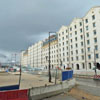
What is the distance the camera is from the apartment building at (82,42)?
48.8 meters

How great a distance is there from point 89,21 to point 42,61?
52372mm

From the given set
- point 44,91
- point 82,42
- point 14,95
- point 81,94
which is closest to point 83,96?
point 81,94

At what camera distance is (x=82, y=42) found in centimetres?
5503

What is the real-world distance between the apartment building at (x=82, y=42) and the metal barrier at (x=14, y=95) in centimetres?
A: 3785

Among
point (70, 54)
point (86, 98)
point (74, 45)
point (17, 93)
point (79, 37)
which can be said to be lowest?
point (86, 98)

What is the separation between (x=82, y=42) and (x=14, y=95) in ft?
165

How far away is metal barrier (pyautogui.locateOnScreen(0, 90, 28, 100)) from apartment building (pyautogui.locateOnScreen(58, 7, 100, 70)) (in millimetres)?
37852

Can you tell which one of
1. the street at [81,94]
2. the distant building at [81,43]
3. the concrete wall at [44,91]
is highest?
the distant building at [81,43]

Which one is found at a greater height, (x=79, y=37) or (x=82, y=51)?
(x=79, y=37)

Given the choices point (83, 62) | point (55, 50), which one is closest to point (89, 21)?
point (83, 62)

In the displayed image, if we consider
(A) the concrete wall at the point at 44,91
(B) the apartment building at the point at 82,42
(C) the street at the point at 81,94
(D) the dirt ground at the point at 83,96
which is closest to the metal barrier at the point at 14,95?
(A) the concrete wall at the point at 44,91

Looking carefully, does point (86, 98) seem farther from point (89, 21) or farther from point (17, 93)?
point (89, 21)

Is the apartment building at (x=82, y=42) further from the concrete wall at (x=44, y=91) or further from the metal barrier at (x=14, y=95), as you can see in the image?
the metal barrier at (x=14, y=95)

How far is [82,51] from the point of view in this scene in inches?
2142
